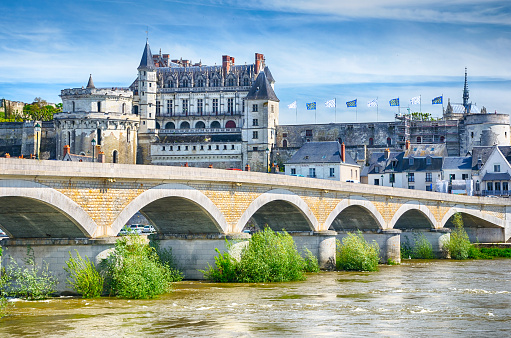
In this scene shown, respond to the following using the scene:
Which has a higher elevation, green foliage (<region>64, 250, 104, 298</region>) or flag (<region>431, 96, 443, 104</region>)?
flag (<region>431, 96, 443, 104</region>)

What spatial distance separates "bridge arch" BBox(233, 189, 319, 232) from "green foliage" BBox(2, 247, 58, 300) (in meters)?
11.2

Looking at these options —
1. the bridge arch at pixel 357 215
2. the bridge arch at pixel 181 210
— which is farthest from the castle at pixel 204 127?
the bridge arch at pixel 181 210

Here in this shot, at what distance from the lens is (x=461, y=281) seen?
112 feet

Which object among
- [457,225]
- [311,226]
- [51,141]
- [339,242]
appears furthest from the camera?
[51,141]

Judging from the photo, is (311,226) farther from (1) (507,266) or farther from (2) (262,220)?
(1) (507,266)

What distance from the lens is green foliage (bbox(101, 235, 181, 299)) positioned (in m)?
25.2

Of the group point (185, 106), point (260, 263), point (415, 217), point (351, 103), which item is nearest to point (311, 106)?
point (351, 103)

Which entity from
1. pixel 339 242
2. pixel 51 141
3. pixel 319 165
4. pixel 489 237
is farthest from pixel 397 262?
pixel 51 141

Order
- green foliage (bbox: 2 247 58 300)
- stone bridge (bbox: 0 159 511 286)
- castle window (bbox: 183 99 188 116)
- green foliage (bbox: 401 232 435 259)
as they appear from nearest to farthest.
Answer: stone bridge (bbox: 0 159 511 286) → green foliage (bbox: 2 247 58 300) → green foliage (bbox: 401 232 435 259) → castle window (bbox: 183 99 188 116)

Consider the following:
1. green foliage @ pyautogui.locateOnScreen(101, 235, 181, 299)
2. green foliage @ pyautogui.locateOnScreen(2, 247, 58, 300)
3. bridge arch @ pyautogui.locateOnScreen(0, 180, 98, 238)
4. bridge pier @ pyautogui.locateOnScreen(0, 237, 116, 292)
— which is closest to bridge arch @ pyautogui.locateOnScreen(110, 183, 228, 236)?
green foliage @ pyautogui.locateOnScreen(101, 235, 181, 299)

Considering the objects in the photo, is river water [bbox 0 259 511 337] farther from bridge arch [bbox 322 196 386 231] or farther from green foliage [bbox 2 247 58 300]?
bridge arch [bbox 322 196 386 231]

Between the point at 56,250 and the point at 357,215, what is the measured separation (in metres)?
22.2

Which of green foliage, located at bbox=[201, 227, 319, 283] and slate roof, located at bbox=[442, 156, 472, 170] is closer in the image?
green foliage, located at bbox=[201, 227, 319, 283]

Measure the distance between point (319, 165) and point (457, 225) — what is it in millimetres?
23568
